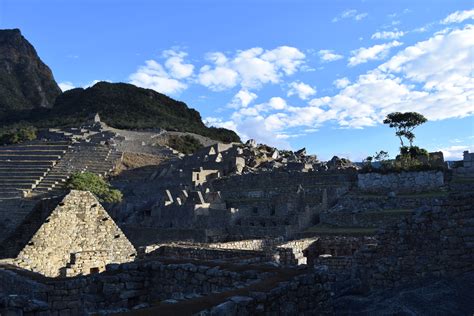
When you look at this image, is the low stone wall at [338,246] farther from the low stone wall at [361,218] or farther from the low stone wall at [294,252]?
the low stone wall at [361,218]

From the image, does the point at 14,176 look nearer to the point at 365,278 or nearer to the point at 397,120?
the point at 397,120

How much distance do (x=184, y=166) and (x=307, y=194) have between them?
21582mm

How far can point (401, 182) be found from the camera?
28438 mm

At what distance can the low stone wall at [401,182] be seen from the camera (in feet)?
89.6

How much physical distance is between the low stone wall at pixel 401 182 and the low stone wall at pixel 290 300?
74.8ft

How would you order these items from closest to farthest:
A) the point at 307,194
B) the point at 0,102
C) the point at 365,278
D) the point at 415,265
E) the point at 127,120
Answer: the point at 415,265
the point at 365,278
the point at 307,194
the point at 127,120
the point at 0,102

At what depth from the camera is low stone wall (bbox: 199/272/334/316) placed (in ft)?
15.1

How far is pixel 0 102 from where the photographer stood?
141750mm

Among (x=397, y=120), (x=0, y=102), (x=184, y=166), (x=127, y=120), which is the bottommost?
(x=184, y=166)

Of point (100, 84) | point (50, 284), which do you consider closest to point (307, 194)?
point (50, 284)

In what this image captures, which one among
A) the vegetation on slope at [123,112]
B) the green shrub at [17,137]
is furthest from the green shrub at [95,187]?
the vegetation on slope at [123,112]

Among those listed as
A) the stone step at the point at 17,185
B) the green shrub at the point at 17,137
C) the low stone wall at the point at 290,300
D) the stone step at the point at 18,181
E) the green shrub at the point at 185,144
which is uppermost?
the green shrub at the point at 17,137

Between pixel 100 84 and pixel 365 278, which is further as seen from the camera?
pixel 100 84

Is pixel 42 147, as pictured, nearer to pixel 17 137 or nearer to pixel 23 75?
pixel 17 137
